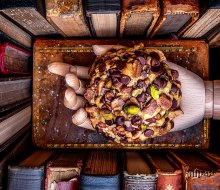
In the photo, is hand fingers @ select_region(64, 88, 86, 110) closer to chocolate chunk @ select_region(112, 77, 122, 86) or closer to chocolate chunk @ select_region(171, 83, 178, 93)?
chocolate chunk @ select_region(112, 77, 122, 86)

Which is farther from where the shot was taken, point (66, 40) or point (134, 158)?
point (66, 40)

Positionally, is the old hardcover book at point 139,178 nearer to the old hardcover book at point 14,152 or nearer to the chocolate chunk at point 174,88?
the chocolate chunk at point 174,88

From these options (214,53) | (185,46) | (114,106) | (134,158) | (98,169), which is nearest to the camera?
(114,106)

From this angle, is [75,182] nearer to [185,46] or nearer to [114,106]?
[114,106]

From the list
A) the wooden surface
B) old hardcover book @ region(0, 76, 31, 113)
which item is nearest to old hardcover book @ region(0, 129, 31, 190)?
the wooden surface

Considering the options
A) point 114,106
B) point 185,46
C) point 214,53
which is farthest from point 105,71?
point 214,53

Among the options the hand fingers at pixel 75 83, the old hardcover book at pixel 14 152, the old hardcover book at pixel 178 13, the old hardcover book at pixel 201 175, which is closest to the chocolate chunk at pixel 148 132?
the old hardcover book at pixel 201 175
